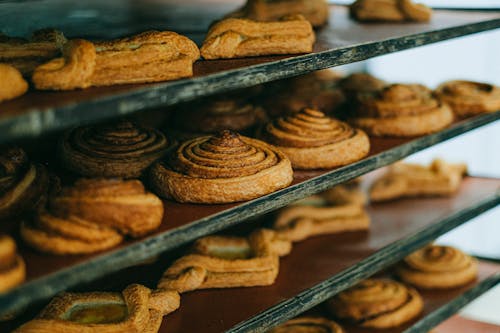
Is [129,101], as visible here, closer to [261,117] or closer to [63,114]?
[63,114]

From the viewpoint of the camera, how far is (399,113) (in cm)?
269

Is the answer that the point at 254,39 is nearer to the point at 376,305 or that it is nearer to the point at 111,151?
the point at 111,151

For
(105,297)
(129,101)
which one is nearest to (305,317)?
(105,297)

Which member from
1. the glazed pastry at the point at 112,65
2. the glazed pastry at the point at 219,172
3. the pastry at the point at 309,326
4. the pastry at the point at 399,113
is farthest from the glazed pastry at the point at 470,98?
the glazed pastry at the point at 112,65

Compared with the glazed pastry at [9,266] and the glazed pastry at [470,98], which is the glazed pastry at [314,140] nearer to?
the glazed pastry at [470,98]

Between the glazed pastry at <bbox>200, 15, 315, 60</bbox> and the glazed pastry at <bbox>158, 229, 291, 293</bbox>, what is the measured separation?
71 cm

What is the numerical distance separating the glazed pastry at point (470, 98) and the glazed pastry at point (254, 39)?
1074 millimetres

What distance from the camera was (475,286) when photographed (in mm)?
3076

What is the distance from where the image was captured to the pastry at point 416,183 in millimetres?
3234

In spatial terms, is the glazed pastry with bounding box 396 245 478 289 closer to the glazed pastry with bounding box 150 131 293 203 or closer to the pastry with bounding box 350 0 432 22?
the pastry with bounding box 350 0 432 22

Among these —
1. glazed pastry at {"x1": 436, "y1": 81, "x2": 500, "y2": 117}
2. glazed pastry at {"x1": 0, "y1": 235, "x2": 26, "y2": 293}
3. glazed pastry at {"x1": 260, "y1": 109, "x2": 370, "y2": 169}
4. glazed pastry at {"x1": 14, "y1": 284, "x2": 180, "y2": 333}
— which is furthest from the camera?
glazed pastry at {"x1": 436, "y1": 81, "x2": 500, "y2": 117}

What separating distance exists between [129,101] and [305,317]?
4.80 feet

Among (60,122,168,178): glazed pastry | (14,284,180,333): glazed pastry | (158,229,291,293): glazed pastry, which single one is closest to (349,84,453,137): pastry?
(158,229,291,293): glazed pastry

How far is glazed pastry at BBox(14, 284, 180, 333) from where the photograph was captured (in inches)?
72.6
